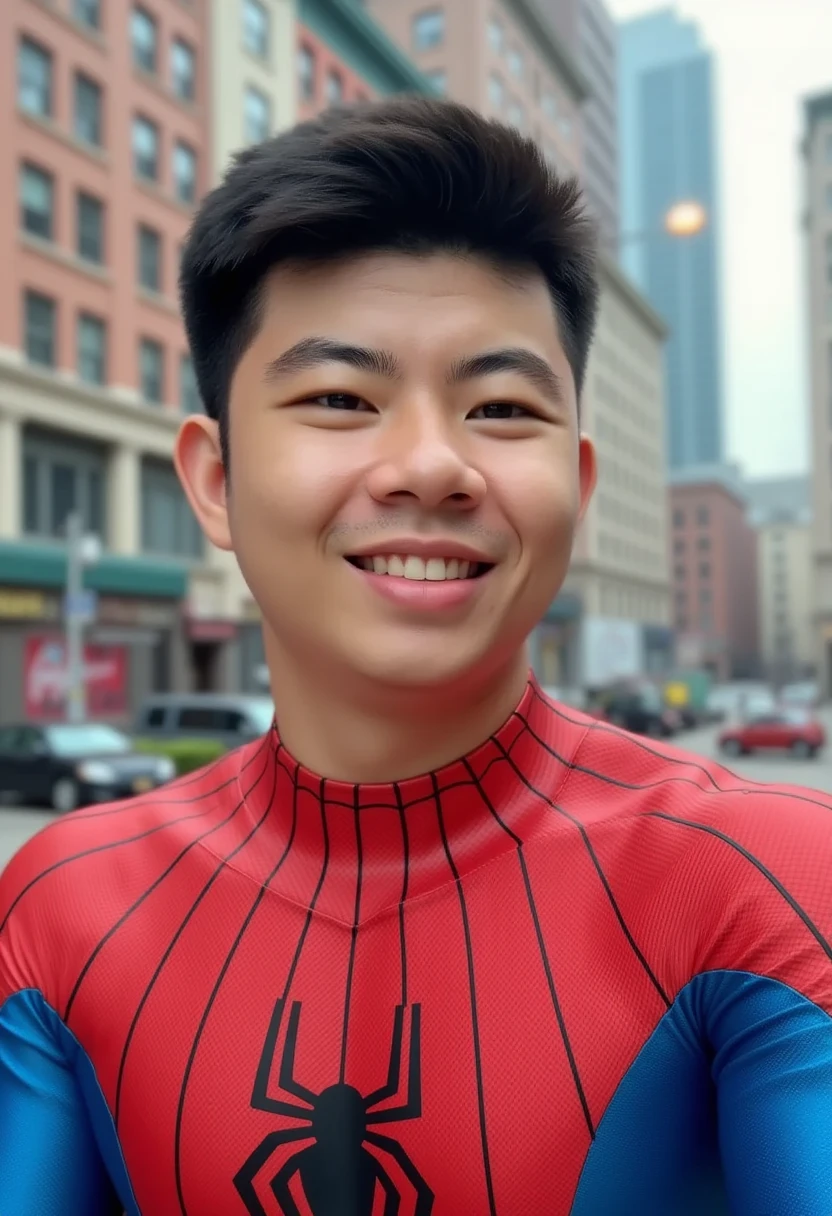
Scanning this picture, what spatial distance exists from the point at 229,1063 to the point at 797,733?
23.8 meters

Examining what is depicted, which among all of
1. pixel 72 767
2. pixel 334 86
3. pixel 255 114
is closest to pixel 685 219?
pixel 72 767

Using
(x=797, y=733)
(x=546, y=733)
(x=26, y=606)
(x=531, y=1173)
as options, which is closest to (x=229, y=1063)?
(x=531, y=1173)

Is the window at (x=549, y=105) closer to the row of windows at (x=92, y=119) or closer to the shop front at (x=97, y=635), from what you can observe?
the row of windows at (x=92, y=119)

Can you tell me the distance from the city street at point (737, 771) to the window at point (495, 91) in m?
24.6

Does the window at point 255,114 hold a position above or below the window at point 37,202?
above

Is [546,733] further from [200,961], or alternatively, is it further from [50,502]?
[50,502]

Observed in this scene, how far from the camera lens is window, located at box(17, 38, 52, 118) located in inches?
777

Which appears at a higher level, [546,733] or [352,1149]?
[546,733]

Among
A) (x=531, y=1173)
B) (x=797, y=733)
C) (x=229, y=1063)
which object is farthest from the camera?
(x=797, y=733)

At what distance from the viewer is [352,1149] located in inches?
46.9

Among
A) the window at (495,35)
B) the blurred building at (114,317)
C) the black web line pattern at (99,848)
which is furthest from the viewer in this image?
the window at (495,35)

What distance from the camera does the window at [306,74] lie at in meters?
27.0

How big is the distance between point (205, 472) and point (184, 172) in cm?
2493

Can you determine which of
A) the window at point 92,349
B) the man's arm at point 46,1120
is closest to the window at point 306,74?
the window at point 92,349
